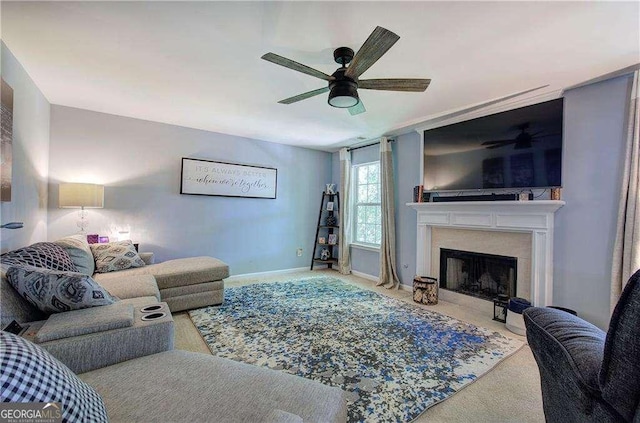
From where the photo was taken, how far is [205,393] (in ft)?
3.38

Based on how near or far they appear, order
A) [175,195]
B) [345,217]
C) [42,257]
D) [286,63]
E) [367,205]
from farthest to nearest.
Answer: [345,217]
[367,205]
[175,195]
[42,257]
[286,63]

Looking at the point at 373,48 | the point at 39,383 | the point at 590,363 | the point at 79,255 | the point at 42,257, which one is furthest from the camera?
the point at 79,255

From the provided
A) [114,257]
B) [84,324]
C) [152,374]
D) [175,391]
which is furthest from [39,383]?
[114,257]

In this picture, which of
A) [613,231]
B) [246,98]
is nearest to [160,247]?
[246,98]

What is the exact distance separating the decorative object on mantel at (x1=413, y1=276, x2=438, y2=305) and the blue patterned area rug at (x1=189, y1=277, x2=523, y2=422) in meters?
0.24

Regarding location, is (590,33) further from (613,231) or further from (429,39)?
(613,231)

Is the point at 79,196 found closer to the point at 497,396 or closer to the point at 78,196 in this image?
the point at 78,196

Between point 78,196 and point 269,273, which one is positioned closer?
point 78,196

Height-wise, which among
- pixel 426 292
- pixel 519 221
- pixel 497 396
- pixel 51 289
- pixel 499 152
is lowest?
pixel 497 396

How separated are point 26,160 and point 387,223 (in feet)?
13.7

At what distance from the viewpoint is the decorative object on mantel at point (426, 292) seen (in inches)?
132

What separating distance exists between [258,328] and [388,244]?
2.38 meters

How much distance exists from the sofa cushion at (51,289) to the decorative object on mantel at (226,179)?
262cm

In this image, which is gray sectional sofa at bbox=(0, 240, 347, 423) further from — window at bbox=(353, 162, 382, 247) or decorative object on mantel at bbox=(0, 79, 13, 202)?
window at bbox=(353, 162, 382, 247)
